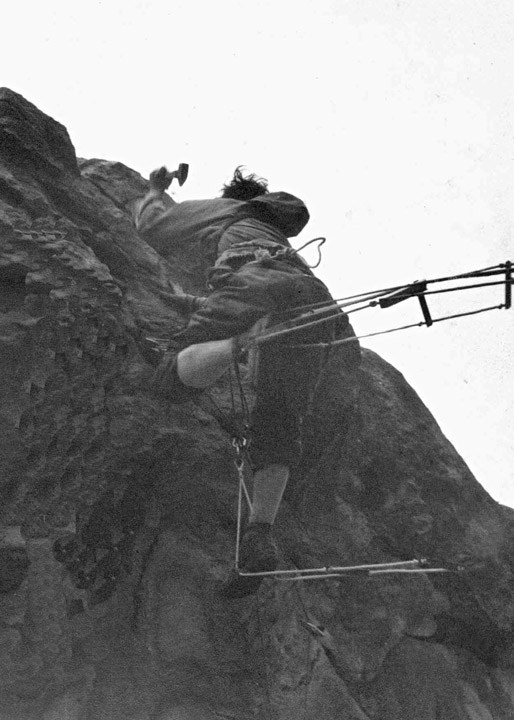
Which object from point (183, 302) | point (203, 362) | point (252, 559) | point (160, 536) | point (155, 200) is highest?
point (155, 200)

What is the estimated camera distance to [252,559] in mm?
4781

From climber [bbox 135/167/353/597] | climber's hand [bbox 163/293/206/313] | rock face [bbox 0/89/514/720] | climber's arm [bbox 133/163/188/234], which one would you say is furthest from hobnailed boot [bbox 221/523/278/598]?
climber's arm [bbox 133/163/188/234]

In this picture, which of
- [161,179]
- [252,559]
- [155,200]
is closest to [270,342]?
[252,559]

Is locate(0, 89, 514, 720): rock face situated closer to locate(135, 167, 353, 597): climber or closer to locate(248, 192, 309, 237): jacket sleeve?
locate(135, 167, 353, 597): climber

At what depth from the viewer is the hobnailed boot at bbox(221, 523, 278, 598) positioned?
479cm

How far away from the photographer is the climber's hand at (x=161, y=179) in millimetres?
6461

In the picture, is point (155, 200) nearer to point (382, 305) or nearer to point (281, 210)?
point (281, 210)

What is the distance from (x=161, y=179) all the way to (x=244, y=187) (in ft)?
1.95

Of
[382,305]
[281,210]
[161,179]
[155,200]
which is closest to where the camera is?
[382,305]

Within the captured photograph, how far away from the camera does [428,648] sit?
5766mm

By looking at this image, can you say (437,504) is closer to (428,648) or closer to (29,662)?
(428,648)

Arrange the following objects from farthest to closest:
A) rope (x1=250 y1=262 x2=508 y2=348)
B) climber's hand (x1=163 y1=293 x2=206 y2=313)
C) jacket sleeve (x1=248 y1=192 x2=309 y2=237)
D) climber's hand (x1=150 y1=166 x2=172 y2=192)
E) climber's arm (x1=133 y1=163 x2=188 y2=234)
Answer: climber's hand (x1=150 y1=166 x2=172 y2=192) < climber's arm (x1=133 y1=163 x2=188 y2=234) < jacket sleeve (x1=248 y1=192 x2=309 y2=237) < climber's hand (x1=163 y1=293 x2=206 y2=313) < rope (x1=250 y1=262 x2=508 y2=348)

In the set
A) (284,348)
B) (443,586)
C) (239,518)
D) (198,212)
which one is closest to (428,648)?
(443,586)

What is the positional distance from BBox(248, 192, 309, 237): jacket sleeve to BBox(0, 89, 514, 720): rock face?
741 millimetres
